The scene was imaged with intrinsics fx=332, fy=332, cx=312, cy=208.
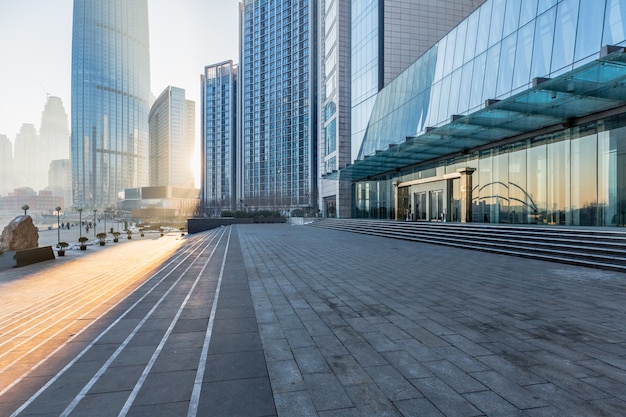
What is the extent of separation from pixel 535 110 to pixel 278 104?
367ft

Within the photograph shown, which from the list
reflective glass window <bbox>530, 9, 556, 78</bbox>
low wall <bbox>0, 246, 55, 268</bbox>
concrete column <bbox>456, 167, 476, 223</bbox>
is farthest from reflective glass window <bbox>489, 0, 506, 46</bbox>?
low wall <bbox>0, 246, 55, 268</bbox>

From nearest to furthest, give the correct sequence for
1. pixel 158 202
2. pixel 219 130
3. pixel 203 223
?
pixel 203 223 < pixel 219 130 < pixel 158 202

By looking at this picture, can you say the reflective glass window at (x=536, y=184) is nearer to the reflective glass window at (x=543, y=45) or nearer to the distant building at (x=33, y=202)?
the reflective glass window at (x=543, y=45)

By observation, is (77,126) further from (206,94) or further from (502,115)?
(502,115)

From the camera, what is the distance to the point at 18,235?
1619 centimetres

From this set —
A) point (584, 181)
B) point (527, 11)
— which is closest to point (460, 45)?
point (527, 11)

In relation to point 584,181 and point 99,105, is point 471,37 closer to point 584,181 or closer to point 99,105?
point 584,181

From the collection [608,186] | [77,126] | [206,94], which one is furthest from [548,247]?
[77,126]

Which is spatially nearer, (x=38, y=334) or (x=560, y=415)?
(x=560, y=415)

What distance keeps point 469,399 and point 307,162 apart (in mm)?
109912

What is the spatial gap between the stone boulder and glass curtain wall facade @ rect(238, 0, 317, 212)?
89393mm

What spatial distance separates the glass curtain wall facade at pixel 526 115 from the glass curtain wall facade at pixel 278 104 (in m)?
78.8

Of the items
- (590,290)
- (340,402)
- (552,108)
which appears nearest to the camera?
(340,402)

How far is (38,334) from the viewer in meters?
5.39
